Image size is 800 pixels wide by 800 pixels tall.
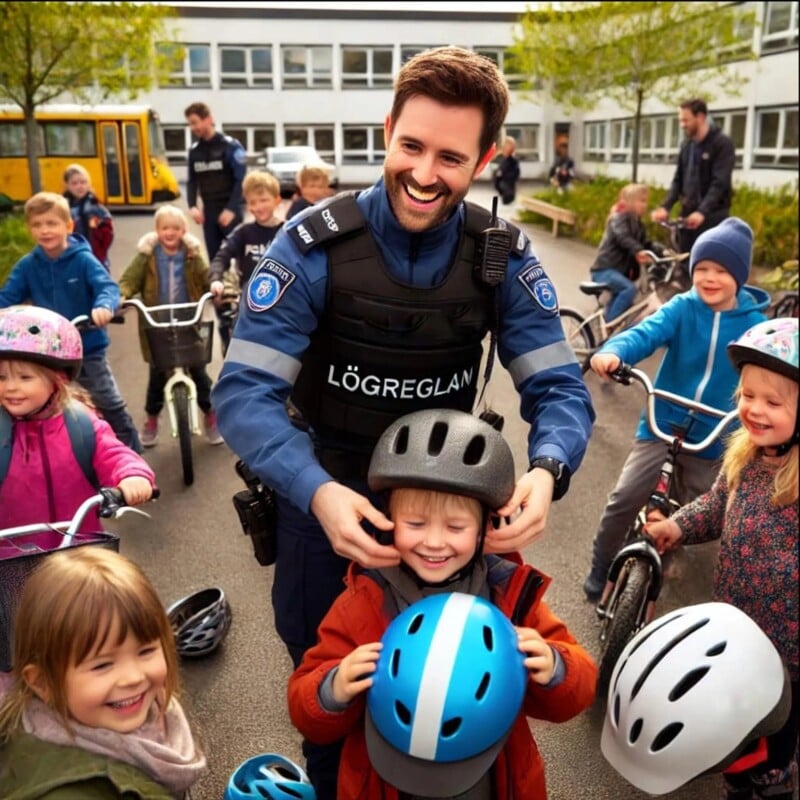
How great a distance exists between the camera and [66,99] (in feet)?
115

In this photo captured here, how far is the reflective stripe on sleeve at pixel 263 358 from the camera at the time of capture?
7.74 feet

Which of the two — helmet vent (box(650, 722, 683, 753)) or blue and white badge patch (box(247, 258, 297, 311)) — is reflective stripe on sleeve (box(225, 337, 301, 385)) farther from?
helmet vent (box(650, 722, 683, 753))

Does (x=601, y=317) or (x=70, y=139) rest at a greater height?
(x=70, y=139)

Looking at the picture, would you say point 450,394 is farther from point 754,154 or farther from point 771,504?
point 754,154

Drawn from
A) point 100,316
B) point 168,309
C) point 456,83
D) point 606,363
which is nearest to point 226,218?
point 168,309

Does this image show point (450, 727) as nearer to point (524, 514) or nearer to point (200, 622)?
point (524, 514)

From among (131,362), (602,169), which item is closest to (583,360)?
(131,362)

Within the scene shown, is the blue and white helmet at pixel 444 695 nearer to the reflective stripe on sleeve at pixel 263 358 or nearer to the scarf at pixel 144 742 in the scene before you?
the scarf at pixel 144 742

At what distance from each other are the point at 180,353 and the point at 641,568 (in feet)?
12.0

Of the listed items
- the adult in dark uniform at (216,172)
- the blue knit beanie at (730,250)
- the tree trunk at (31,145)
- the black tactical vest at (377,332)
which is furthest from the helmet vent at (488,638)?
the tree trunk at (31,145)

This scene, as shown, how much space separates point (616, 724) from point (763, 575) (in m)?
0.70

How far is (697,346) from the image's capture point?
13.9 ft

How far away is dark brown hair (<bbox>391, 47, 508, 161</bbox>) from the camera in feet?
7.52

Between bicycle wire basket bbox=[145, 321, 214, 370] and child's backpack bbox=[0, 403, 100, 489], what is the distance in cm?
256
